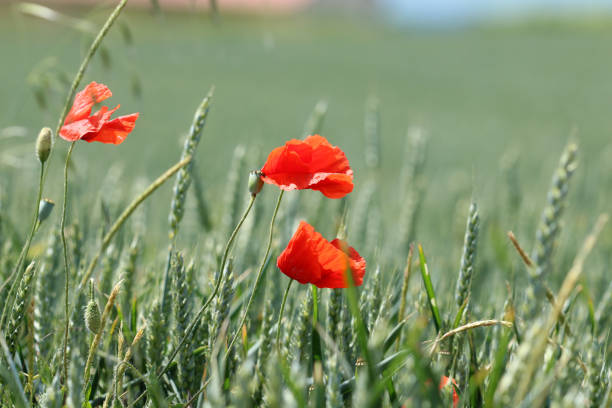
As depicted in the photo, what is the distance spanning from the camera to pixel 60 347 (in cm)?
74

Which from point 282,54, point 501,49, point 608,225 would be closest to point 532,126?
point 608,225

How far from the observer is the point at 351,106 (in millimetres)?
5750

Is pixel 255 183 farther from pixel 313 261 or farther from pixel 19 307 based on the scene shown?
pixel 19 307

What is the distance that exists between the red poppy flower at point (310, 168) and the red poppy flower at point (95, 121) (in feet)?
0.55

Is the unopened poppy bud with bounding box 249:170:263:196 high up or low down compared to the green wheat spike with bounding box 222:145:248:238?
up

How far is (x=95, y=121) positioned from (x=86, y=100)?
3 cm

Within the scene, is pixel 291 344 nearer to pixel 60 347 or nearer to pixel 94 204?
pixel 60 347

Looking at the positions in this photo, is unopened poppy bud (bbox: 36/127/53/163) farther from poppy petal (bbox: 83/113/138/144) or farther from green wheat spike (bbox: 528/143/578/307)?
green wheat spike (bbox: 528/143/578/307)

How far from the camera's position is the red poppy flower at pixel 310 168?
2.21ft

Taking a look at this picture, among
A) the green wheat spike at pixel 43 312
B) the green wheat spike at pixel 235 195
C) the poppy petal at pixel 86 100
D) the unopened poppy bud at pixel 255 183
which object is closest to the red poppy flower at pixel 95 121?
the poppy petal at pixel 86 100

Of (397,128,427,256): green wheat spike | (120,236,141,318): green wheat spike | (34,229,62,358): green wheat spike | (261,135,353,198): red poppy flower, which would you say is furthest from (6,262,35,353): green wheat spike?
(397,128,427,256): green wheat spike

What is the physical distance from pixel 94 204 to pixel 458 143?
9.85 ft

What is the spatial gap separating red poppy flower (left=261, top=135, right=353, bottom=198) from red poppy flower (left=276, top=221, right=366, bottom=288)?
0.17 ft

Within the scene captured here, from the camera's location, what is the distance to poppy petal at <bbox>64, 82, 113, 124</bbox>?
694 mm
